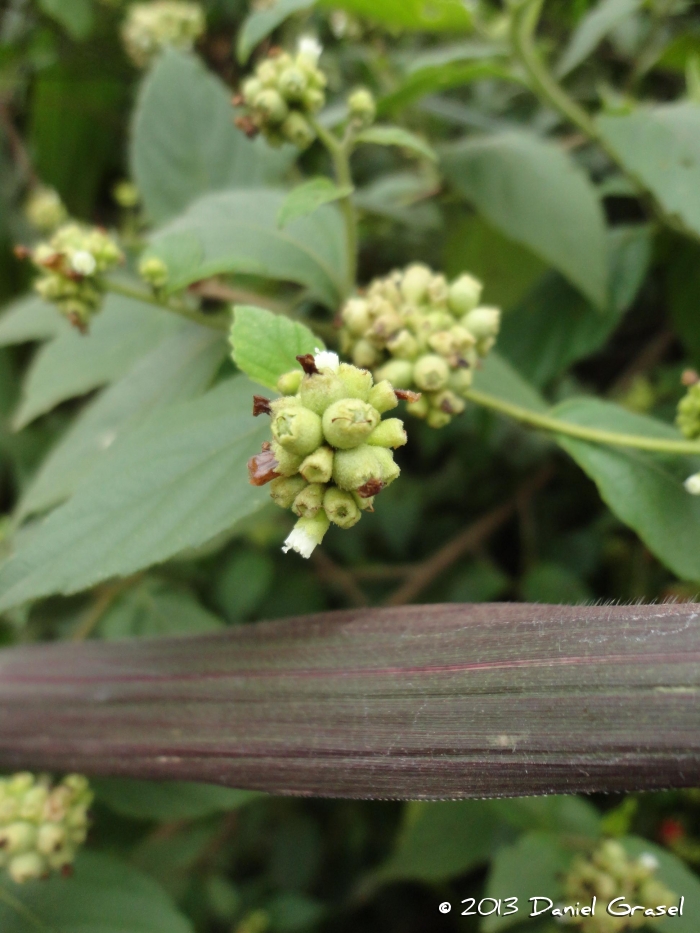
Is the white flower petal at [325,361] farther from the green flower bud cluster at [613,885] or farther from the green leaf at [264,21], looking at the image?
the green flower bud cluster at [613,885]

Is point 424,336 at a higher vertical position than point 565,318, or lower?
higher

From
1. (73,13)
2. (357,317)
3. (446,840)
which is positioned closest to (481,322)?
(357,317)

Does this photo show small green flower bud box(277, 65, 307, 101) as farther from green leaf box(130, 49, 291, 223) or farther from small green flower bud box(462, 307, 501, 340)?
green leaf box(130, 49, 291, 223)

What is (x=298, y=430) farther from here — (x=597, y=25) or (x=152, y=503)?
(x=597, y=25)

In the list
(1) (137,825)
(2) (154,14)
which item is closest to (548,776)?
(1) (137,825)

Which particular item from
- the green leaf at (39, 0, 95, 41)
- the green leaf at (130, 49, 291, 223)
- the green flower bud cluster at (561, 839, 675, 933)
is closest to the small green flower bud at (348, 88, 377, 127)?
the green leaf at (130, 49, 291, 223)

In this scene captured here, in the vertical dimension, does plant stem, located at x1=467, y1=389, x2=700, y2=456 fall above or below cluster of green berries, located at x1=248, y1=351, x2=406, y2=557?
below
